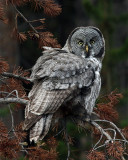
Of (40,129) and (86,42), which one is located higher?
(86,42)

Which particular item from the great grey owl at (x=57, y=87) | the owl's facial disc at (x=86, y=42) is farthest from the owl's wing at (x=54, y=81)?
the owl's facial disc at (x=86, y=42)

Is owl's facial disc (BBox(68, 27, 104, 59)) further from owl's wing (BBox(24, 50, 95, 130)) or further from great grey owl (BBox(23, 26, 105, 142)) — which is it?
owl's wing (BBox(24, 50, 95, 130))

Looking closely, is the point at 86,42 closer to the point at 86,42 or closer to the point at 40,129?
the point at 86,42

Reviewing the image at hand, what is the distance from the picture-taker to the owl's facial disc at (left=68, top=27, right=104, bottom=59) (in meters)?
4.23

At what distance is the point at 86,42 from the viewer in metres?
4.27

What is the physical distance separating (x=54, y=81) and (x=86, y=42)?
3.44 ft

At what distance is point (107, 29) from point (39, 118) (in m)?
4.28

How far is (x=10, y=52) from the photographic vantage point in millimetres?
7195

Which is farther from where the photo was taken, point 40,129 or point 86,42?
point 86,42

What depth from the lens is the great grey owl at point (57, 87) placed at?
3.12 metres

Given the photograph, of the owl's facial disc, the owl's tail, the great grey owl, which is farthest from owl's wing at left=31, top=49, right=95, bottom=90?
the owl's facial disc

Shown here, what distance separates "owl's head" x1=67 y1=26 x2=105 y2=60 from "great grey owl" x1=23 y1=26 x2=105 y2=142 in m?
0.06

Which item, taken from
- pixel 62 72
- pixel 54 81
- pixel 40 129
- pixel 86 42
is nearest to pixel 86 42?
pixel 86 42

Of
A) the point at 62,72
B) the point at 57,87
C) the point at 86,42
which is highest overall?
the point at 86,42
